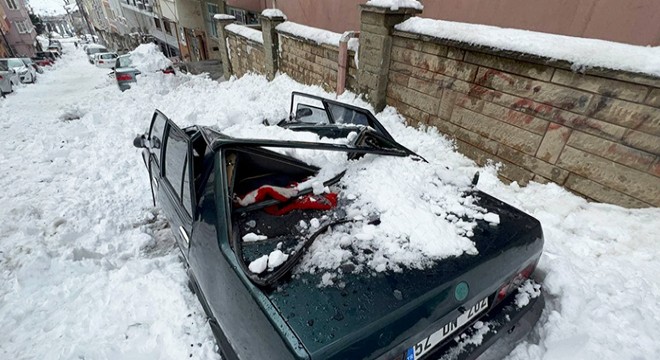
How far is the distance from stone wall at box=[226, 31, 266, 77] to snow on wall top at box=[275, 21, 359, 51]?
169 cm

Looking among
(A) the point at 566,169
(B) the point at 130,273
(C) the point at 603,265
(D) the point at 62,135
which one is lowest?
(D) the point at 62,135

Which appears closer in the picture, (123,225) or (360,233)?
(360,233)

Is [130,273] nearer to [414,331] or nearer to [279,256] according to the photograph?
[279,256]

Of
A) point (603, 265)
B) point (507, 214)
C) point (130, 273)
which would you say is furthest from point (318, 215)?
point (603, 265)

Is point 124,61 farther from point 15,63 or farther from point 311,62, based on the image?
point 15,63

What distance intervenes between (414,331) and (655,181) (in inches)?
125

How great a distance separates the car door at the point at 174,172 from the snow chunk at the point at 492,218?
6.74 ft

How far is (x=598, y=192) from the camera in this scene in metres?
3.17

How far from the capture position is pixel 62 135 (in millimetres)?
6699

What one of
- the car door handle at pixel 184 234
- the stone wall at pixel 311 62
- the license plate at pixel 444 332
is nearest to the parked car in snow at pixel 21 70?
the stone wall at pixel 311 62

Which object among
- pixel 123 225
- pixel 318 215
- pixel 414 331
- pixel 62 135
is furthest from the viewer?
pixel 62 135

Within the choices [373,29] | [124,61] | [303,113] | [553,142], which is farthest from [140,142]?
[124,61]

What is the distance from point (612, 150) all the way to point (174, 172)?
4327mm

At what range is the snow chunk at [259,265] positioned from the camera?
152 cm
